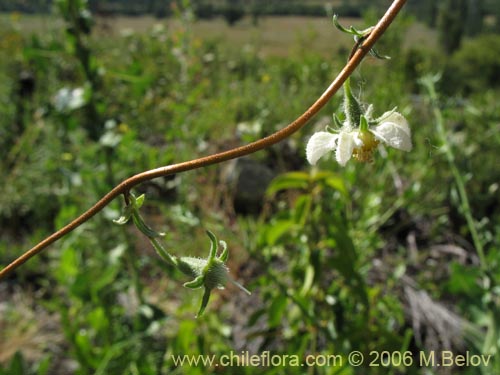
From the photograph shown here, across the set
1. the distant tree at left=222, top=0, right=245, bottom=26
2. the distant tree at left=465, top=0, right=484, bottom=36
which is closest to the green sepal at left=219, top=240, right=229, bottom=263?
the distant tree at left=222, top=0, right=245, bottom=26

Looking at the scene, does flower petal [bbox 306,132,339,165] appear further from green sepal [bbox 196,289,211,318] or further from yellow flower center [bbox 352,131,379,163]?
green sepal [bbox 196,289,211,318]

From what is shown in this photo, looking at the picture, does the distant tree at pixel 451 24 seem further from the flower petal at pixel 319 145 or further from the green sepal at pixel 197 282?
the green sepal at pixel 197 282

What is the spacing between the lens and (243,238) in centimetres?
135

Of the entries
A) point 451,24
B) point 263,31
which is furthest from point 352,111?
point 451,24

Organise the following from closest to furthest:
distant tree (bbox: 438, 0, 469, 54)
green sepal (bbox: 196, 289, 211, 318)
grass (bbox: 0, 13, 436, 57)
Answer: green sepal (bbox: 196, 289, 211, 318), grass (bbox: 0, 13, 436, 57), distant tree (bbox: 438, 0, 469, 54)

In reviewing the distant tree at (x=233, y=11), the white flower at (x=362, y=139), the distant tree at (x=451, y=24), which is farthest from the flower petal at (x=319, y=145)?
the distant tree at (x=451, y=24)

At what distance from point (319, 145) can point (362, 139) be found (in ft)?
0.12

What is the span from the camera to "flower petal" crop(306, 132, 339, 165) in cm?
43

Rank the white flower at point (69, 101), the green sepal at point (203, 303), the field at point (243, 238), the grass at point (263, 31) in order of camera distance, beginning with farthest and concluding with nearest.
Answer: the grass at point (263, 31)
the white flower at point (69, 101)
the field at point (243, 238)
the green sepal at point (203, 303)

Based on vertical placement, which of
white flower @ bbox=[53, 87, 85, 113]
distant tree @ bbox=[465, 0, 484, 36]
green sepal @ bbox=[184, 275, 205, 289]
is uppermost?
green sepal @ bbox=[184, 275, 205, 289]

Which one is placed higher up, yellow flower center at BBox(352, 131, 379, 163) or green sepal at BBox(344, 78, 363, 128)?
green sepal at BBox(344, 78, 363, 128)

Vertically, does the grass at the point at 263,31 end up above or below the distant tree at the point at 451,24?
above

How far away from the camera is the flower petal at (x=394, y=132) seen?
401 millimetres

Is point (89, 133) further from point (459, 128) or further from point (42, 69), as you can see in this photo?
point (459, 128)
